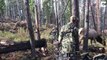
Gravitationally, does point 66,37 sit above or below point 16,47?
above

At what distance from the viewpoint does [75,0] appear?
1309cm

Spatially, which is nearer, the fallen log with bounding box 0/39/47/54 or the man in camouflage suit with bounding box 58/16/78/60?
the man in camouflage suit with bounding box 58/16/78/60

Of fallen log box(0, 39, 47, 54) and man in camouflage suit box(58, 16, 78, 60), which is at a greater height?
man in camouflage suit box(58, 16, 78, 60)

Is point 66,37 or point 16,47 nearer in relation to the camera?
point 66,37

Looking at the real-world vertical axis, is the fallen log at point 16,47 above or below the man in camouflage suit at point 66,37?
below

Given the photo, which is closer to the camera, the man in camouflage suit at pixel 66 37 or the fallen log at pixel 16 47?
the man in camouflage suit at pixel 66 37

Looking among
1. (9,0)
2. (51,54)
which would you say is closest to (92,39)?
(51,54)

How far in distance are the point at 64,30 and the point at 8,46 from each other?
5345 mm

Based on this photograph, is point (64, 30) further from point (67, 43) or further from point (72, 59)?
point (72, 59)

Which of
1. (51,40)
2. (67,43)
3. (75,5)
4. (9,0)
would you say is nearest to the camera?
(67,43)

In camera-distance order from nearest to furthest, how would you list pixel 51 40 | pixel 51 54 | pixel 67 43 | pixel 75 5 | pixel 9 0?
pixel 67 43
pixel 75 5
pixel 51 54
pixel 51 40
pixel 9 0

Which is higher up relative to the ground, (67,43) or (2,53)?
(67,43)

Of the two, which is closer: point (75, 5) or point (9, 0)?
point (75, 5)

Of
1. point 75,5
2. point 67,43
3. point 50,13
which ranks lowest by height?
point 50,13
